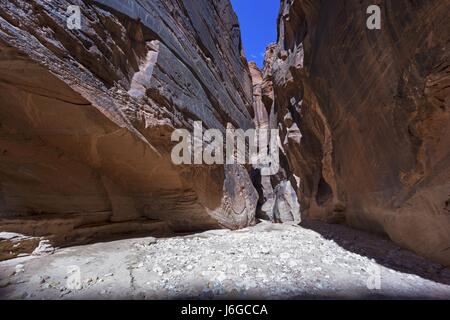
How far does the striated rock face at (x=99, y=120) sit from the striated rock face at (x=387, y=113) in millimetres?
3291

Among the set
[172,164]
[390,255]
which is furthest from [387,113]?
[172,164]

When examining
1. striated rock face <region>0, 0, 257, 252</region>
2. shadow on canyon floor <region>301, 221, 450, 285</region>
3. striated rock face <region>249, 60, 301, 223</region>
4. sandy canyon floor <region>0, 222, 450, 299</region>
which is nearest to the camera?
sandy canyon floor <region>0, 222, 450, 299</region>

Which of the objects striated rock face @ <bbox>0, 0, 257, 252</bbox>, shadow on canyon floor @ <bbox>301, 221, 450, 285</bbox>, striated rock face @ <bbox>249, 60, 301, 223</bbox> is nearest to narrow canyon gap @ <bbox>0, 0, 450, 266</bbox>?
striated rock face @ <bbox>0, 0, 257, 252</bbox>

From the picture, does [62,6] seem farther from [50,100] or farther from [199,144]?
[199,144]

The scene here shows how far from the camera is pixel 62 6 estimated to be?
284 centimetres

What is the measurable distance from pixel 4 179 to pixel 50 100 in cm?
132

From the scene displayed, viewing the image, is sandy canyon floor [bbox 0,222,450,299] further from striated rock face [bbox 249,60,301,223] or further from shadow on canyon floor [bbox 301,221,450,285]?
striated rock face [bbox 249,60,301,223]

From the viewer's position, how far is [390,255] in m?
2.82

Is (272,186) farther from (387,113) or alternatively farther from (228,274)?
(228,274)

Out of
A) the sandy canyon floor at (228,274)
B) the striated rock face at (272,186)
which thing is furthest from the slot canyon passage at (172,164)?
the striated rock face at (272,186)

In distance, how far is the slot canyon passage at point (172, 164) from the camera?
90.6 inches

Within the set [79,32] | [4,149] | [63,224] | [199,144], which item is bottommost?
[63,224]

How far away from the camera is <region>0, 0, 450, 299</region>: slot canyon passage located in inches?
90.6
